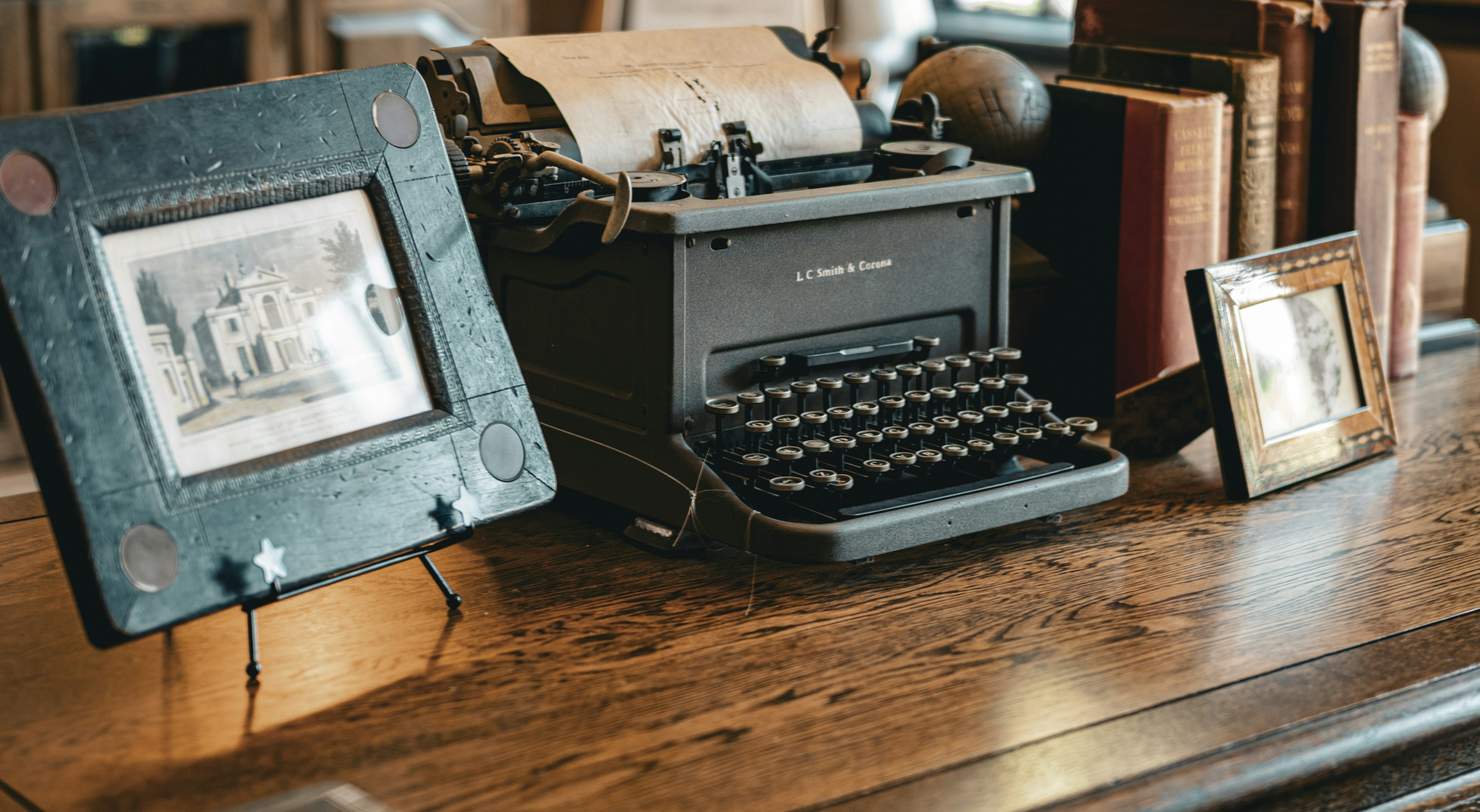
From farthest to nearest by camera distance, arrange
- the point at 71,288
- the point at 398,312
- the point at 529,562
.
Answer: the point at 529,562
the point at 398,312
the point at 71,288

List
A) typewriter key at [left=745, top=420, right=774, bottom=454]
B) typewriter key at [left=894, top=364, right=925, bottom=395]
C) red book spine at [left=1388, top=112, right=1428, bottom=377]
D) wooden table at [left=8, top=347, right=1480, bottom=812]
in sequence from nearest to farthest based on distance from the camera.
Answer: wooden table at [left=8, top=347, right=1480, bottom=812], typewriter key at [left=745, top=420, right=774, bottom=454], typewriter key at [left=894, top=364, right=925, bottom=395], red book spine at [left=1388, top=112, right=1428, bottom=377]

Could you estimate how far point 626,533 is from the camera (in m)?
1.19

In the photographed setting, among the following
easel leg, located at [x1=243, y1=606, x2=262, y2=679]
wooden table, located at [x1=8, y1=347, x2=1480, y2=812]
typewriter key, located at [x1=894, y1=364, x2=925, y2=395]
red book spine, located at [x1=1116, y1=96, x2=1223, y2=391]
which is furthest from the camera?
red book spine, located at [x1=1116, y1=96, x2=1223, y2=391]

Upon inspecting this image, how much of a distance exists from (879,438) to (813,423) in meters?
0.06

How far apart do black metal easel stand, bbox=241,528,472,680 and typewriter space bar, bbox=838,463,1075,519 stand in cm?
32

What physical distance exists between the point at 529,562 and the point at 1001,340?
0.55 metres

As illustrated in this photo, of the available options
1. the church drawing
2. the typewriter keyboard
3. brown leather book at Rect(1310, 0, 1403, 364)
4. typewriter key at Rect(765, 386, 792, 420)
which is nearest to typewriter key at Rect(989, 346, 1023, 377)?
the typewriter keyboard

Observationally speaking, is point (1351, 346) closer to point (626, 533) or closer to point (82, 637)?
point (626, 533)

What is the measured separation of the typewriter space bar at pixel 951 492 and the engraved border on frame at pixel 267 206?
12.8 inches

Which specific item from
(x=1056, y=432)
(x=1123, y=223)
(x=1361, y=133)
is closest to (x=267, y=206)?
(x=1056, y=432)

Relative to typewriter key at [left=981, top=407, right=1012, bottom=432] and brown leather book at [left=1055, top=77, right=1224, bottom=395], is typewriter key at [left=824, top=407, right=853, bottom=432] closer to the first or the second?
typewriter key at [left=981, top=407, right=1012, bottom=432]

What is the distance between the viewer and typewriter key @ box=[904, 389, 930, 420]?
1212mm

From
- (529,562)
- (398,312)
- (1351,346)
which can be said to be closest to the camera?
(398,312)

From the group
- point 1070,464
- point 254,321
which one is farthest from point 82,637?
point 1070,464
